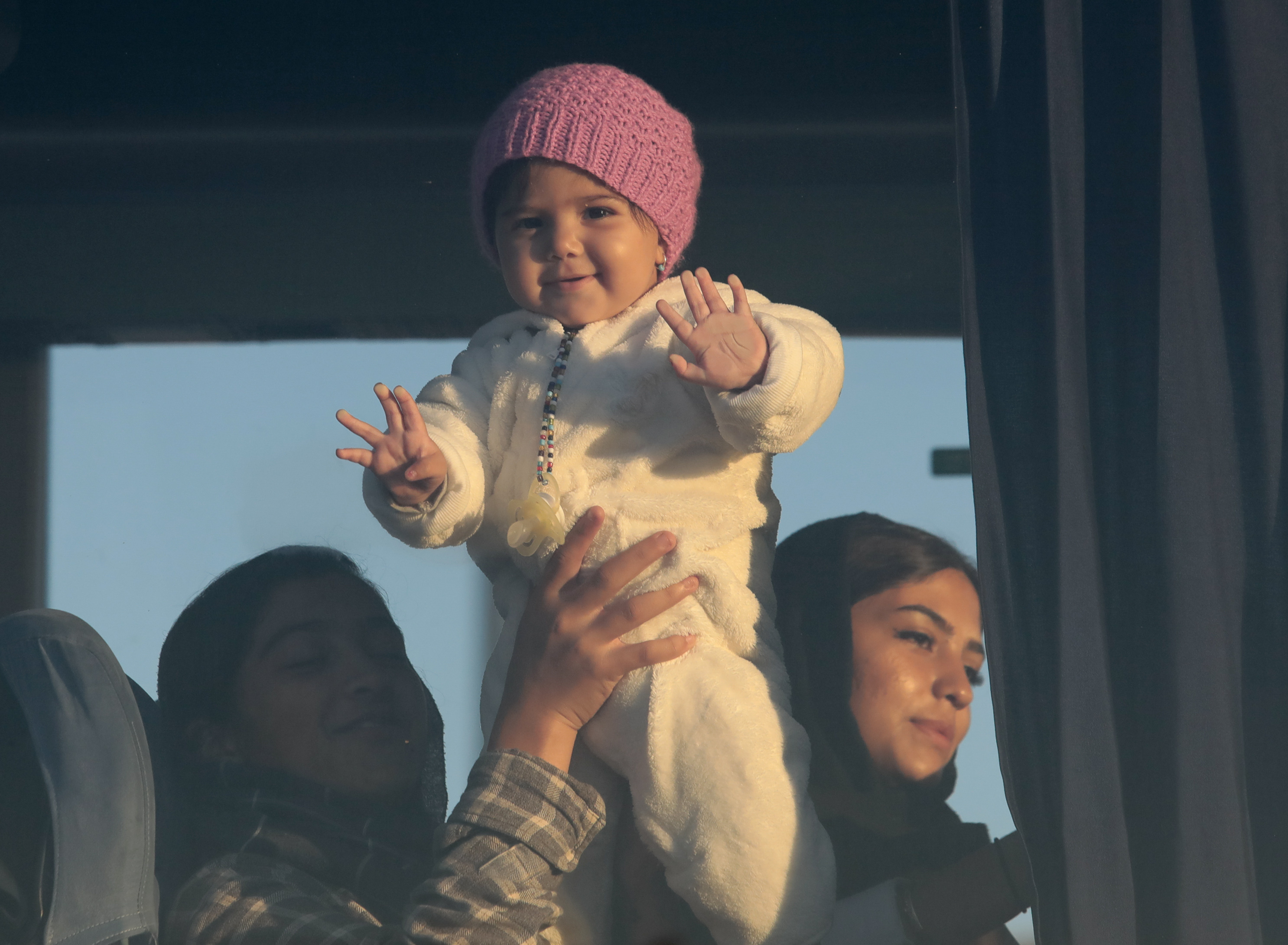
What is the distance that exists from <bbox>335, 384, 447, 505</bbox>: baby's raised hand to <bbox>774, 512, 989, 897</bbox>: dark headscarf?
0.52 meters

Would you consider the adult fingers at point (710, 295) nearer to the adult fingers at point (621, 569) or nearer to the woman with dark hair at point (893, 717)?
the adult fingers at point (621, 569)

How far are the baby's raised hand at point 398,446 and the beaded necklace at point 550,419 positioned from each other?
0.12 meters

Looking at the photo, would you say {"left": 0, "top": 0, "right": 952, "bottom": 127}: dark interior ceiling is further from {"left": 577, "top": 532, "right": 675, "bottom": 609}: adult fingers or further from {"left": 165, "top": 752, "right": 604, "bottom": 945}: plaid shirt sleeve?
{"left": 165, "top": 752, "right": 604, "bottom": 945}: plaid shirt sleeve

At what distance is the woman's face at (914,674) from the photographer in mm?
1588

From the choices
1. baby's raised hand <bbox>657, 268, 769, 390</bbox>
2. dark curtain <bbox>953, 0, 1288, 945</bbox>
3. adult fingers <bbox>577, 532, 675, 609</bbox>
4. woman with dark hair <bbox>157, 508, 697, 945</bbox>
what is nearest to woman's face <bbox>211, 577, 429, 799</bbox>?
woman with dark hair <bbox>157, 508, 697, 945</bbox>

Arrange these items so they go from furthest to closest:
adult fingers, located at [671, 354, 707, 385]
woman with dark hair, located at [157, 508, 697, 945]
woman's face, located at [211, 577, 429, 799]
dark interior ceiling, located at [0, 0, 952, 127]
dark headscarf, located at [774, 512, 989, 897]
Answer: dark interior ceiling, located at [0, 0, 952, 127], woman's face, located at [211, 577, 429, 799], dark headscarf, located at [774, 512, 989, 897], woman with dark hair, located at [157, 508, 697, 945], adult fingers, located at [671, 354, 707, 385]

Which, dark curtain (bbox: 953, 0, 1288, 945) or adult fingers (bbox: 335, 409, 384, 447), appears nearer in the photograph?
dark curtain (bbox: 953, 0, 1288, 945)

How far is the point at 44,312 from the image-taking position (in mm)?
2127

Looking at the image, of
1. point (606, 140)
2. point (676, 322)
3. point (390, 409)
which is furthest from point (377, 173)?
point (676, 322)

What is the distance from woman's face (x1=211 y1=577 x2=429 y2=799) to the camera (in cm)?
169

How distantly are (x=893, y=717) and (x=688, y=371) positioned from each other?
65 cm

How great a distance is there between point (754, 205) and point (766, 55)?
0.87 ft

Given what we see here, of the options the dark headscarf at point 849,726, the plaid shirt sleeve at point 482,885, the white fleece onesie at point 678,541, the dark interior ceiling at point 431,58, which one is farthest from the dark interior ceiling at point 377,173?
the plaid shirt sleeve at point 482,885

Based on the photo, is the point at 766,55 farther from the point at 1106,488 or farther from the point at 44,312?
the point at 44,312
